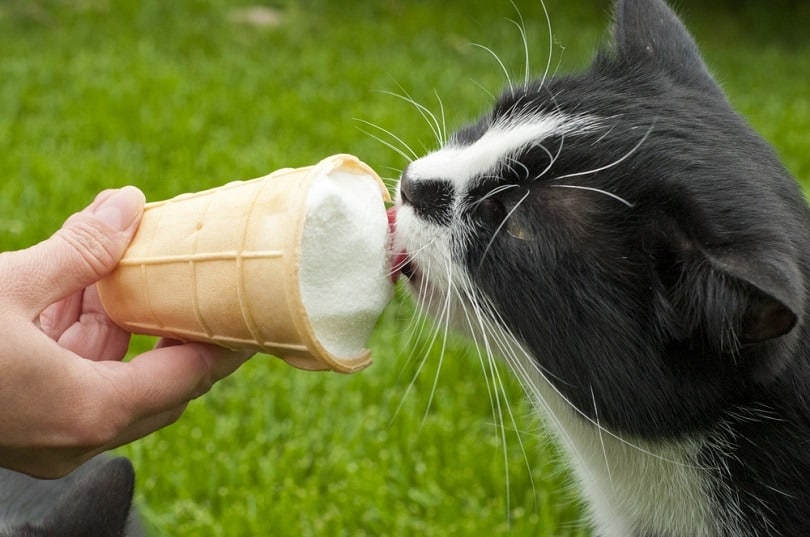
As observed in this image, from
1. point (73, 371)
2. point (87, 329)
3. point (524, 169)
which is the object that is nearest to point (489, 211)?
point (524, 169)

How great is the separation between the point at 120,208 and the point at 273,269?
489mm

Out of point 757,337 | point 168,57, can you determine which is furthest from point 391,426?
point 168,57

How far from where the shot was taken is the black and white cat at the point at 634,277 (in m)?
2.03

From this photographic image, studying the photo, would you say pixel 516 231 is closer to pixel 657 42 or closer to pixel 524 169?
pixel 524 169

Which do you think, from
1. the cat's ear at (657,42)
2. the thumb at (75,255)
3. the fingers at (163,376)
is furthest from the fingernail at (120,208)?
the cat's ear at (657,42)

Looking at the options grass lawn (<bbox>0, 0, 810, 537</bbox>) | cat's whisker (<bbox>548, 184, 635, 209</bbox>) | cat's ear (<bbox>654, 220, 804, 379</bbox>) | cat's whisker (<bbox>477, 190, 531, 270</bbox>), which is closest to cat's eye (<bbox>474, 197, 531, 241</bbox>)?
cat's whisker (<bbox>477, 190, 531, 270</bbox>)

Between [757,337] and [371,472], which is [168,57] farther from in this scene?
[757,337]

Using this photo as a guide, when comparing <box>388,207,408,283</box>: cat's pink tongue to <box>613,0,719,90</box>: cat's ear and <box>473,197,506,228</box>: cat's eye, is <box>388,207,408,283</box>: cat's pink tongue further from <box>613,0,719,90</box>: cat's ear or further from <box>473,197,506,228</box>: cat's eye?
<box>613,0,719,90</box>: cat's ear

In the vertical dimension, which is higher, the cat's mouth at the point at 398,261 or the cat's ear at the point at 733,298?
the cat's ear at the point at 733,298

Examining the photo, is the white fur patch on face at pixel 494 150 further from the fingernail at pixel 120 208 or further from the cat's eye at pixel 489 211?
the fingernail at pixel 120 208

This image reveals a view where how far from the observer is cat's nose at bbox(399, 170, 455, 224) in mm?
2199

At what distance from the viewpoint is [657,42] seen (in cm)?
256

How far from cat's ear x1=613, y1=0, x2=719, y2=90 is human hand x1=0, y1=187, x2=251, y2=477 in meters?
1.26

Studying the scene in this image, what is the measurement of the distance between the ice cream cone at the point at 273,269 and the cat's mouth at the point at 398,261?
0.03m
